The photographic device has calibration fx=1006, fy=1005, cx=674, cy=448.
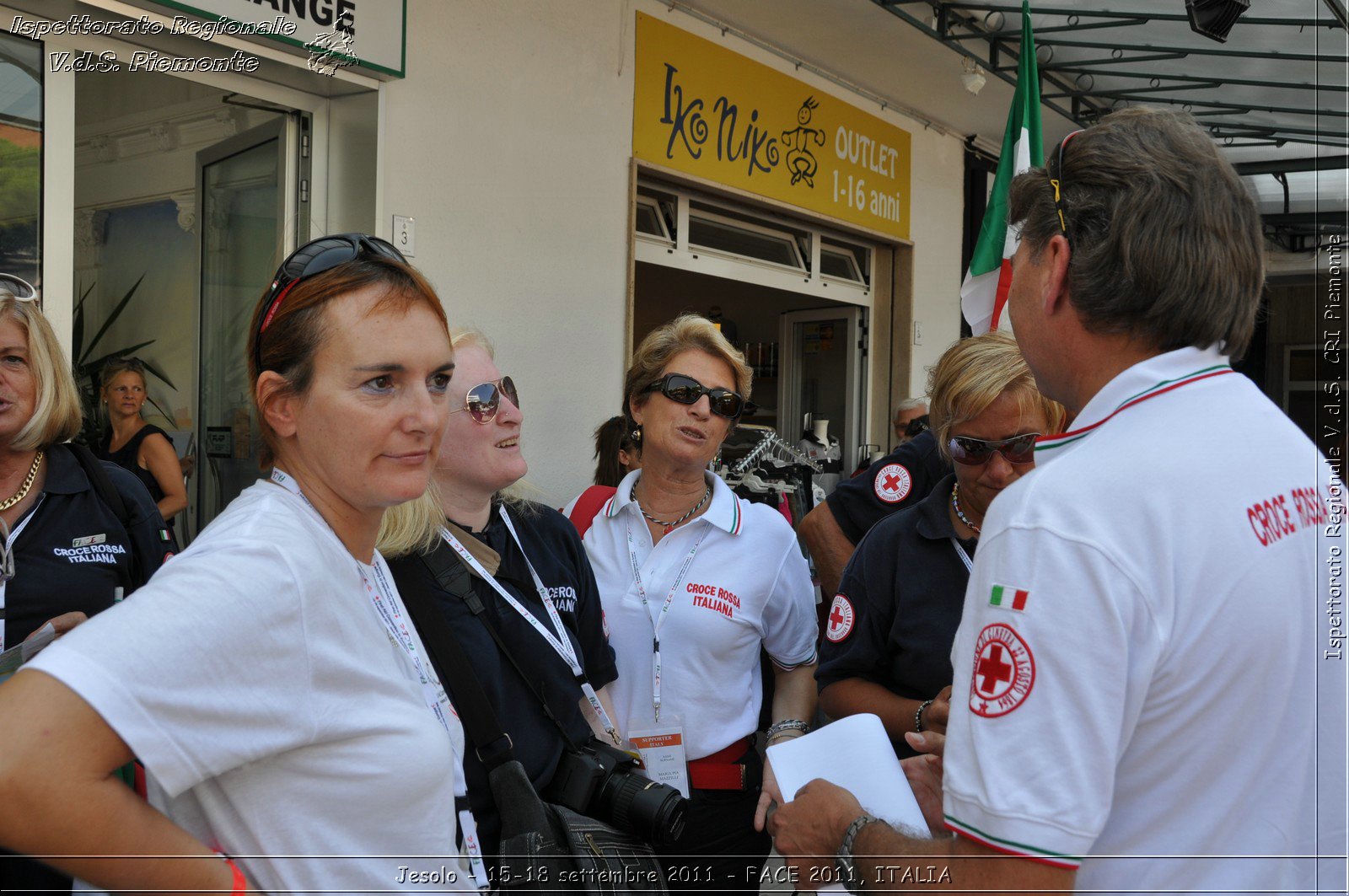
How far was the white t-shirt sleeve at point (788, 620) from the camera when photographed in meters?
2.82

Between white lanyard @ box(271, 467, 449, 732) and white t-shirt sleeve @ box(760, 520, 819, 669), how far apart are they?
130 centimetres

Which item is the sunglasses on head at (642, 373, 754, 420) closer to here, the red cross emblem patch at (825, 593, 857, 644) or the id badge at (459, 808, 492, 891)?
the red cross emblem patch at (825, 593, 857, 644)

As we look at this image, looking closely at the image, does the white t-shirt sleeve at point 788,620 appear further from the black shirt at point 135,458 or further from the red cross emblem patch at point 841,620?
the black shirt at point 135,458

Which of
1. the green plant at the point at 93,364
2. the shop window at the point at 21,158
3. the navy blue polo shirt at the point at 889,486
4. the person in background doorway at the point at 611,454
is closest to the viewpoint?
the navy blue polo shirt at the point at 889,486

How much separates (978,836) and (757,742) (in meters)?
1.85

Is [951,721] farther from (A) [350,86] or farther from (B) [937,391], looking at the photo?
(A) [350,86]

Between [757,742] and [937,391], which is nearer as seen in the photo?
[937,391]

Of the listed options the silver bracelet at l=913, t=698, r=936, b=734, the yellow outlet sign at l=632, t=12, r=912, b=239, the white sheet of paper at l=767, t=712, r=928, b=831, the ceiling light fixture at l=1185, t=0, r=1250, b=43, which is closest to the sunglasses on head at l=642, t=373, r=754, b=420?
the silver bracelet at l=913, t=698, r=936, b=734

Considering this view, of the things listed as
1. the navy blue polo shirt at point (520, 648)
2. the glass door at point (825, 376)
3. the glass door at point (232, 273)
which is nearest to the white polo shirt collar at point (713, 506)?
the navy blue polo shirt at point (520, 648)

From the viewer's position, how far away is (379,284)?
58.3 inches

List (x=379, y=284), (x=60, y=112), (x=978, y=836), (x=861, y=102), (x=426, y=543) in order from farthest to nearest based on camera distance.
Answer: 1. (x=861, y=102)
2. (x=60, y=112)
3. (x=426, y=543)
4. (x=379, y=284)
5. (x=978, y=836)

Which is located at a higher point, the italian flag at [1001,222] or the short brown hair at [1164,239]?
the italian flag at [1001,222]

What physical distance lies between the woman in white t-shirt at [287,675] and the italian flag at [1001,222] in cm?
311

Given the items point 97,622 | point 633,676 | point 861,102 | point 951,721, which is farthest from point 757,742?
point 861,102
